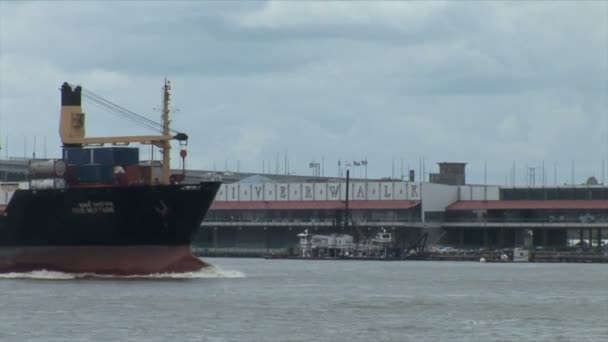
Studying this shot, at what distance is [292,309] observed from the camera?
5425 centimetres

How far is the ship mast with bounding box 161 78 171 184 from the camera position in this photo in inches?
2906

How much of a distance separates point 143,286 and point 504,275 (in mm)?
28901

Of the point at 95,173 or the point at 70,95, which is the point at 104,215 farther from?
the point at 70,95

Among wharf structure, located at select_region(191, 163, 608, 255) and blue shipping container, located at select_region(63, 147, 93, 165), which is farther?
wharf structure, located at select_region(191, 163, 608, 255)

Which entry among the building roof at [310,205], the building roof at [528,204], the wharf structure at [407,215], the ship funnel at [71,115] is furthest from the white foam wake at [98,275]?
the building roof at [310,205]

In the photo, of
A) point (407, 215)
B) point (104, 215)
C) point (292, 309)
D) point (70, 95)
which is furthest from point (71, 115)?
point (407, 215)

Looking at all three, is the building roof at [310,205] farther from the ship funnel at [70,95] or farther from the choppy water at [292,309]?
the ship funnel at [70,95]

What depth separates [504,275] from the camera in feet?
286

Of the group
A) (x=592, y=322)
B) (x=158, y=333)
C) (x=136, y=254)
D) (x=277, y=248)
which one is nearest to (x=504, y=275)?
(x=136, y=254)

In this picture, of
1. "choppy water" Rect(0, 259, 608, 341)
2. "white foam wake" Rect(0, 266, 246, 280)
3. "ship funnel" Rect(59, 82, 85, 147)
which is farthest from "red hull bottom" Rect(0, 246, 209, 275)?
"ship funnel" Rect(59, 82, 85, 147)


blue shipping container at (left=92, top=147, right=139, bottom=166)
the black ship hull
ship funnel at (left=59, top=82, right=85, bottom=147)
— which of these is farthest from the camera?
ship funnel at (left=59, top=82, right=85, bottom=147)

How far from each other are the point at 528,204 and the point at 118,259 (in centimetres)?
7069

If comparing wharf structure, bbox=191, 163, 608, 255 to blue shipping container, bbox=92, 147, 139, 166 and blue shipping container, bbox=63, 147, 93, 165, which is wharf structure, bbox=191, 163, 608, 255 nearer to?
blue shipping container, bbox=92, 147, 139, 166

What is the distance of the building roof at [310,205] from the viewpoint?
5438 inches
